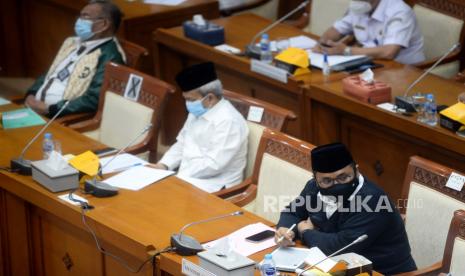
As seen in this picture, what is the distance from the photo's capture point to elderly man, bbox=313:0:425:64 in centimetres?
630

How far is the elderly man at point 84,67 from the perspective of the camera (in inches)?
246

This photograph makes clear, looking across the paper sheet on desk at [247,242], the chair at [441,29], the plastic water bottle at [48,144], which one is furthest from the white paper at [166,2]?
the paper sheet on desk at [247,242]

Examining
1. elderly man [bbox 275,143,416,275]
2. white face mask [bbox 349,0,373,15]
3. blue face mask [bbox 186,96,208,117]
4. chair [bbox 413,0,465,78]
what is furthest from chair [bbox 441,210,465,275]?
white face mask [bbox 349,0,373,15]

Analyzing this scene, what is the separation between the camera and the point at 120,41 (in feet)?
21.2

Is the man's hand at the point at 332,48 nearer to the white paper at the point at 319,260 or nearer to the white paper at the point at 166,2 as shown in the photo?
the white paper at the point at 166,2

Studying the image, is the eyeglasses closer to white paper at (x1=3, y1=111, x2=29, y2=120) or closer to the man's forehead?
white paper at (x1=3, y1=111, x2=29, y2=120)

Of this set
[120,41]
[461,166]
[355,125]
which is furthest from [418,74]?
[120,41]

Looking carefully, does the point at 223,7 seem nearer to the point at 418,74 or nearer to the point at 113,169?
the point at 418,74

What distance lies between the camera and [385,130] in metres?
5.52

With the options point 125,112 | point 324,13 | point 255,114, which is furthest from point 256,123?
point 324,13

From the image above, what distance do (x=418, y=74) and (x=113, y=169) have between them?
77.4 inches

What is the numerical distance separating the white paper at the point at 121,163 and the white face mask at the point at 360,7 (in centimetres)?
200

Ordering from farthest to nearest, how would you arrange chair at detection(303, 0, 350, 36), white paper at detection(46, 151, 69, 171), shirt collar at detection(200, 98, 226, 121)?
chair at detection(303, 0, 350, 36), shirt collar at detection(200, 98, 226, 121), white paper at detection(46, 151, 69, 171)

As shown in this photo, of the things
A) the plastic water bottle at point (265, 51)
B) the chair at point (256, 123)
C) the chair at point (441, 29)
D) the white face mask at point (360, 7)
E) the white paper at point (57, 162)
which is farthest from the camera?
the chair at point (441, 29)
